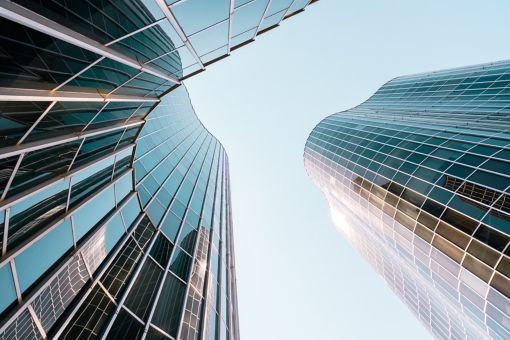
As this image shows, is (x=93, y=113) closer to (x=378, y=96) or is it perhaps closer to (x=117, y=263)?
(x=117, y=263)

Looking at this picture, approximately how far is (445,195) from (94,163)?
2298 centimetres

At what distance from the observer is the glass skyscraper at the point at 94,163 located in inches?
253

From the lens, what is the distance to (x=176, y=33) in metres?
9.59

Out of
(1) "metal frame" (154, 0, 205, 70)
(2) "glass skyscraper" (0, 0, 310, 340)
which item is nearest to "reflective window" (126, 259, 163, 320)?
(2) "glass skyscraper" (0, 0, 310, 340)

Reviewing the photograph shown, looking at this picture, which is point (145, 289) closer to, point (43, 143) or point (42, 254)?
point (42, 254)

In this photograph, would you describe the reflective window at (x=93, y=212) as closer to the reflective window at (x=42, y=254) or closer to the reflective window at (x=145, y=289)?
the reflective window at (x=42, y=254)

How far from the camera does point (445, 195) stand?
69.2 feet

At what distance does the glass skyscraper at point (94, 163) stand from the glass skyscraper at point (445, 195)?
16.7 m

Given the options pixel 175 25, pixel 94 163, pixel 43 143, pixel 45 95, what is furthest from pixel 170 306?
pixel 175 25

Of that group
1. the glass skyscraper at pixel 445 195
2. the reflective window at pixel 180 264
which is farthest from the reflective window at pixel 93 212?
the glass skyscraper at pixel 445 195

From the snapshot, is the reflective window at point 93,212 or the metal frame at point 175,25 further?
the reflective window at point 93,212

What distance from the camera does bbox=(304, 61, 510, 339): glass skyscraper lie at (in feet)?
57.8

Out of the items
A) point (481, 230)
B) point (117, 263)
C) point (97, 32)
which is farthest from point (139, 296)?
point (481, 230)

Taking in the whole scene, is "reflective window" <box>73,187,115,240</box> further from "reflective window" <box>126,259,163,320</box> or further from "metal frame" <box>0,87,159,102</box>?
"metal frame" <box>0,87,159,102</box>
